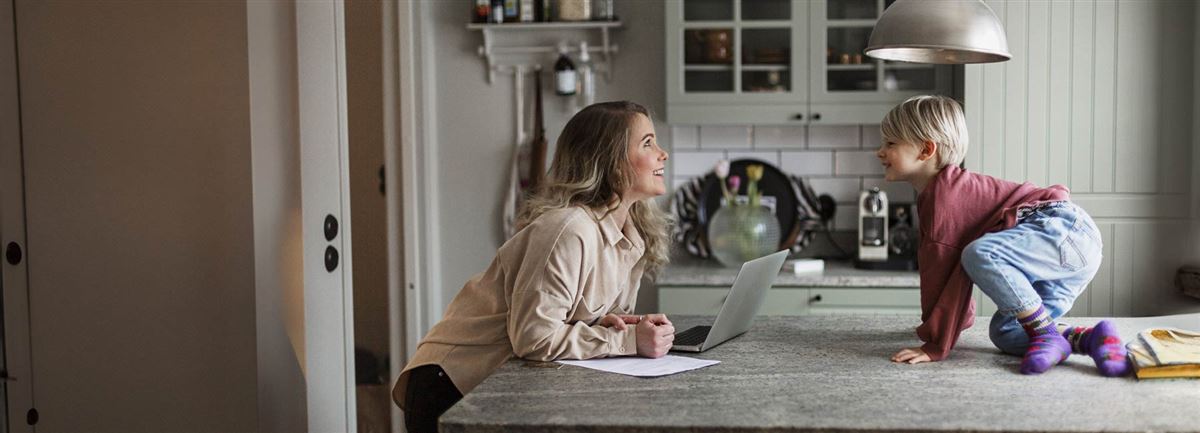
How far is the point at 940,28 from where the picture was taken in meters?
1.98

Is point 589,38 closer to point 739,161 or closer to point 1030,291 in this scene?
point 739,161

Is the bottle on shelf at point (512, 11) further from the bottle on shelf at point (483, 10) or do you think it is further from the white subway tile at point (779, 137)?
the white subway tile at point (779, 137)

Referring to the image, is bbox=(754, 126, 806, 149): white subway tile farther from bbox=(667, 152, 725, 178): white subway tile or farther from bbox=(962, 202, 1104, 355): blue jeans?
bbox=(962, 202, 1104, 355): blue jeans

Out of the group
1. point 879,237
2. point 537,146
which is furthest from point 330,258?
point 879,237

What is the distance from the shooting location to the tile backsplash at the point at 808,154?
4172mm

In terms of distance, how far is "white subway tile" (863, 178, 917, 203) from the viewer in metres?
4.16

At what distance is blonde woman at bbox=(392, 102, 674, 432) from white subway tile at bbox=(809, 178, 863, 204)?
2051 mm

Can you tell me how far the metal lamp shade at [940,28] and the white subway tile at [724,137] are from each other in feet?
6.88

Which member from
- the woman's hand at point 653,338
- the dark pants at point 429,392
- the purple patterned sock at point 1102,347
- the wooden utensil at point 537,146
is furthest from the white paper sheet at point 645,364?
the wooden utensil at point 537,146

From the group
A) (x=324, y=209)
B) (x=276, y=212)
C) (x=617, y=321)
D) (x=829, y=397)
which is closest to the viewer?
(x=829, y=397)

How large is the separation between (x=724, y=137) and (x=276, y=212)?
2.03 m

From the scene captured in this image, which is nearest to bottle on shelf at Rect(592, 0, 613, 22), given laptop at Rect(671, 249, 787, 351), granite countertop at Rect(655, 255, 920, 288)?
granite countertop at Rect(655, 255, 920, 288)

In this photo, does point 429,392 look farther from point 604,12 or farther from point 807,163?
point 807,163

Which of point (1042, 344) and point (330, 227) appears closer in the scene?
point (1042, 344)
